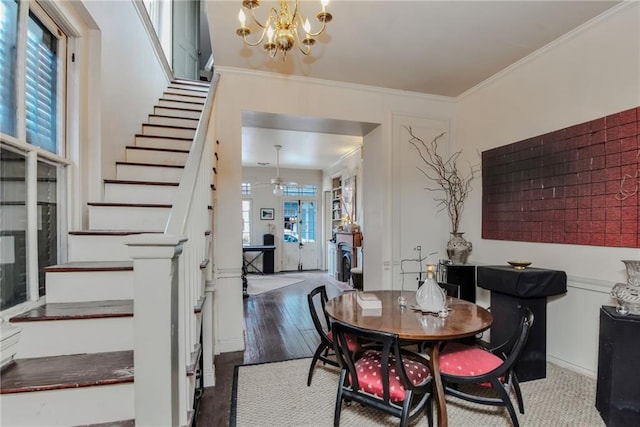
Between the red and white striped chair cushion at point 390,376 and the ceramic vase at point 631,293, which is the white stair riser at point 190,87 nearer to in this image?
the red and white striped chair cushion at point 390,376

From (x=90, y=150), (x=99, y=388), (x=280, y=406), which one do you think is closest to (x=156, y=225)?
(x=90, y=150)

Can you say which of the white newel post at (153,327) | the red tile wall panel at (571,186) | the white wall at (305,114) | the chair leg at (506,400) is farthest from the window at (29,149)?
the red tile wall panel at (571,186)

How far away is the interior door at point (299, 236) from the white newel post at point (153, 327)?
7.38 meters

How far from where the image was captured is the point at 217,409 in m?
2.14

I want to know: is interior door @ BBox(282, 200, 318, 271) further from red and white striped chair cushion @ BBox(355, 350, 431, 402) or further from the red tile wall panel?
red and white striped chair cushion @ BBox(355, 350, 431, 402)

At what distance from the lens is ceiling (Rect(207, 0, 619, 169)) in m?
2.31

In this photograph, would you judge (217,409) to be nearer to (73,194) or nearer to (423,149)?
(73,194)

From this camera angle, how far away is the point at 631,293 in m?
1.89

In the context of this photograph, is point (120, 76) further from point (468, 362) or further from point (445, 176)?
point (445, 176)

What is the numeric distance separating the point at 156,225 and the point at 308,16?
198 cm

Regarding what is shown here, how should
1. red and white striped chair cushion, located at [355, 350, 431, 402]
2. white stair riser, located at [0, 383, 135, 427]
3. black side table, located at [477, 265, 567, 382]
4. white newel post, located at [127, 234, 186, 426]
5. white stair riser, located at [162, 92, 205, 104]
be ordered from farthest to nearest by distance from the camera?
white stair riser, located at [162, 92, 205, 104] < black side table, located at [477, 265, 567, 382] < red and white striped chair cushion, located at [355, 350, 431, 402] < white stair riser, located at [0, 383, 135, 427] < white newel post, located at [127, 234, 186, 426]

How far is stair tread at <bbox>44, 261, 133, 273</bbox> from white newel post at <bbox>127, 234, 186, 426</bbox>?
0.74 metres

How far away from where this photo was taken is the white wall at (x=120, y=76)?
7.69ft

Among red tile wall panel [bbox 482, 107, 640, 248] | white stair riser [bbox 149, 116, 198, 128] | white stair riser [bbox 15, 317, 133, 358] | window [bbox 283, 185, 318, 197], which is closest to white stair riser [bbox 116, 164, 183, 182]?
white stair riser [bbox 149, 116, 198, 128]
